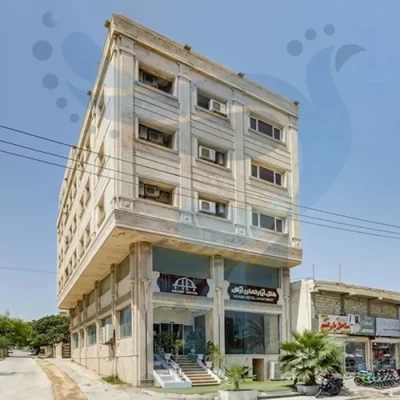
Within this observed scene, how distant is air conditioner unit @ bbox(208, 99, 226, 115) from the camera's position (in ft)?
87.0

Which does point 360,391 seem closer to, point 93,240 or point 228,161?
point 228,161

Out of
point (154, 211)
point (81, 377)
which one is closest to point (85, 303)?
point (81, 377)

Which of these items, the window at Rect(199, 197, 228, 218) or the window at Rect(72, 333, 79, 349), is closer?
the window at Rect(199, 197, 228, 218)

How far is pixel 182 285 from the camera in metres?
23.8

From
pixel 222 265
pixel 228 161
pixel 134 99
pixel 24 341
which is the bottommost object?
pixel 24 341

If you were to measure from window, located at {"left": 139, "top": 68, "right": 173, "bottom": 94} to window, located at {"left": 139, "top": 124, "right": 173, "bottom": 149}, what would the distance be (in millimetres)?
2277

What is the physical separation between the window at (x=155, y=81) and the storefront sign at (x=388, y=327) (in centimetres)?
1849

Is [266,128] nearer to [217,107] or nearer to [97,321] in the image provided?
[217,107]

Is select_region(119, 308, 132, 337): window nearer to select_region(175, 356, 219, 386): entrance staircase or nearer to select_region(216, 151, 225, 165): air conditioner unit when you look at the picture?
select_region(175, 356, 219, 386): entrance staircase

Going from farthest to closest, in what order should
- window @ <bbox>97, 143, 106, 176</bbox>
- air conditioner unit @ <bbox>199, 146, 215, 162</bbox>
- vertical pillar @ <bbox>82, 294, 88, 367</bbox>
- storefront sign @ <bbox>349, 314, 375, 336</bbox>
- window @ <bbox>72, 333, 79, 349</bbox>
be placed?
window @ <bbox>72, 333, 79, 349</bbox>, vertical pillar @ <bbox>82, 294, 88, 367</bbox>, storefront sign @ <bbox>349, 314, 375, 336</bbox>, air conditioner unit @ <bbox>199, 146, 215, 162</bbox>, window @ <bbox>97, 143, 106, 176</bbox>

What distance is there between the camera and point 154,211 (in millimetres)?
22594

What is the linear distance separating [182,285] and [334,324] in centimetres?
985

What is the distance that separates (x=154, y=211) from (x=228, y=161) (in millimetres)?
5949

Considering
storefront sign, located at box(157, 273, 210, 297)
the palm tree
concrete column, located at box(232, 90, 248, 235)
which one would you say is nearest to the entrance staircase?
storefront sign, located at box(157, 273, 210, 297)
